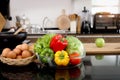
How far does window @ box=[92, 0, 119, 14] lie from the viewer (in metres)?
4.38

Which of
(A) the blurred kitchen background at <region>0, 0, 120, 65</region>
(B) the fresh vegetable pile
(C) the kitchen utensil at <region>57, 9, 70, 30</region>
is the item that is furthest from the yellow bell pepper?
(A) the blurred kitchen background at <region>0, 0, 120, 65</region>

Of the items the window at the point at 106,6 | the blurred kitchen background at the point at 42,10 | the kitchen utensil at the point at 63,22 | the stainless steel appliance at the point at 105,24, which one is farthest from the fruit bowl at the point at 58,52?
the window at the point at 106,6

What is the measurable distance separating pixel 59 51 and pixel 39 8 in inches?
112

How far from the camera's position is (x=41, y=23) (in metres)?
4.24

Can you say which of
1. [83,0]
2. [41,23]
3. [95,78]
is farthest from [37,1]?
[95,78]

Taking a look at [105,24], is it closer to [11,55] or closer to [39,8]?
[39,8]

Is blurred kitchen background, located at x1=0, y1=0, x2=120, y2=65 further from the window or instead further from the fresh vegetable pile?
the fresh vegetable pile

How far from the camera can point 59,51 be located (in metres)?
1.44

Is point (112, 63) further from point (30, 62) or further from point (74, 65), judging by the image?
point (30, 62)

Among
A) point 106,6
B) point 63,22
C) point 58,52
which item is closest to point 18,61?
point 58,52

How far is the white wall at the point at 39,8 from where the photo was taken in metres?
4.16

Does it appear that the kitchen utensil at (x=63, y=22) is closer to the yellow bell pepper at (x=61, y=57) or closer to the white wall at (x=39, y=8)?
the white wall at (x=39, y=8)

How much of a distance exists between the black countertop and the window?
2.92 metres

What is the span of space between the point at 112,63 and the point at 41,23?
2723mm
